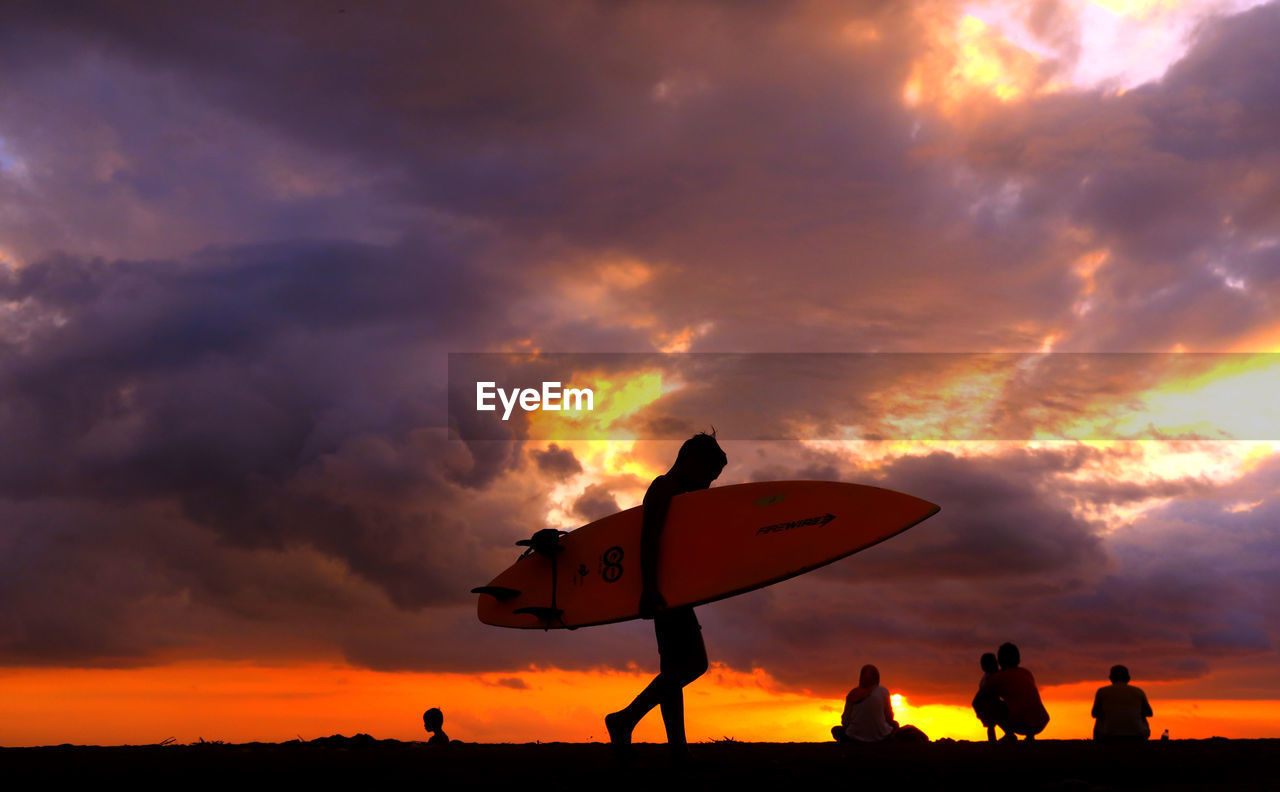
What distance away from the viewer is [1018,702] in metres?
10.4

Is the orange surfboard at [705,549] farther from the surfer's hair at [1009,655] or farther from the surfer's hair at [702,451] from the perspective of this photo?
the surfer's hair at [1009,655]

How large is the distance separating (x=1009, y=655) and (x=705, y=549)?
4920mm

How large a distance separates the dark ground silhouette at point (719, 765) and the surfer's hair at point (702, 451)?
71.7 inches

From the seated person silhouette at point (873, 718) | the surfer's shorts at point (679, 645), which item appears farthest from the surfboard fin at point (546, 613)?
the seated person silhouette at point (873, 718)

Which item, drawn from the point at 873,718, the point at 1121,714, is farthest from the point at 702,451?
the point at 1121,714

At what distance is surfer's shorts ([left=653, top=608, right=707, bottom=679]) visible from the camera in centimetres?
599

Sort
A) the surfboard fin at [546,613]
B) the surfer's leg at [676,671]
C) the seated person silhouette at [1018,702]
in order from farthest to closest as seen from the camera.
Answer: the seated person silhouette at [1018,702]
the surfboard fin at [546,613]
the surfer's leg at [676,671]

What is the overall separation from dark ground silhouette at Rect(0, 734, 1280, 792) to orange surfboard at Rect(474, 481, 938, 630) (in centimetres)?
106

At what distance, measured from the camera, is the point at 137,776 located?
6160mm

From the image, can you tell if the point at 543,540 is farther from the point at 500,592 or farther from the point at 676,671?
the point at 676,671

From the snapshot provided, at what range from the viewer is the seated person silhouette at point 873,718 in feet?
32.3

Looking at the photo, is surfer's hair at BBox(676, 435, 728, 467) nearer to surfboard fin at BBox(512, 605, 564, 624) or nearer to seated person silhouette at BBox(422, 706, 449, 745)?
surfboard fin at BBox(512, 605, 564, 624)

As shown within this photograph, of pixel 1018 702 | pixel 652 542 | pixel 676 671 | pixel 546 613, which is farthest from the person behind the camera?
pixel 1018 702

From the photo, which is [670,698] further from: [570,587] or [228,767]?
[228,767]
